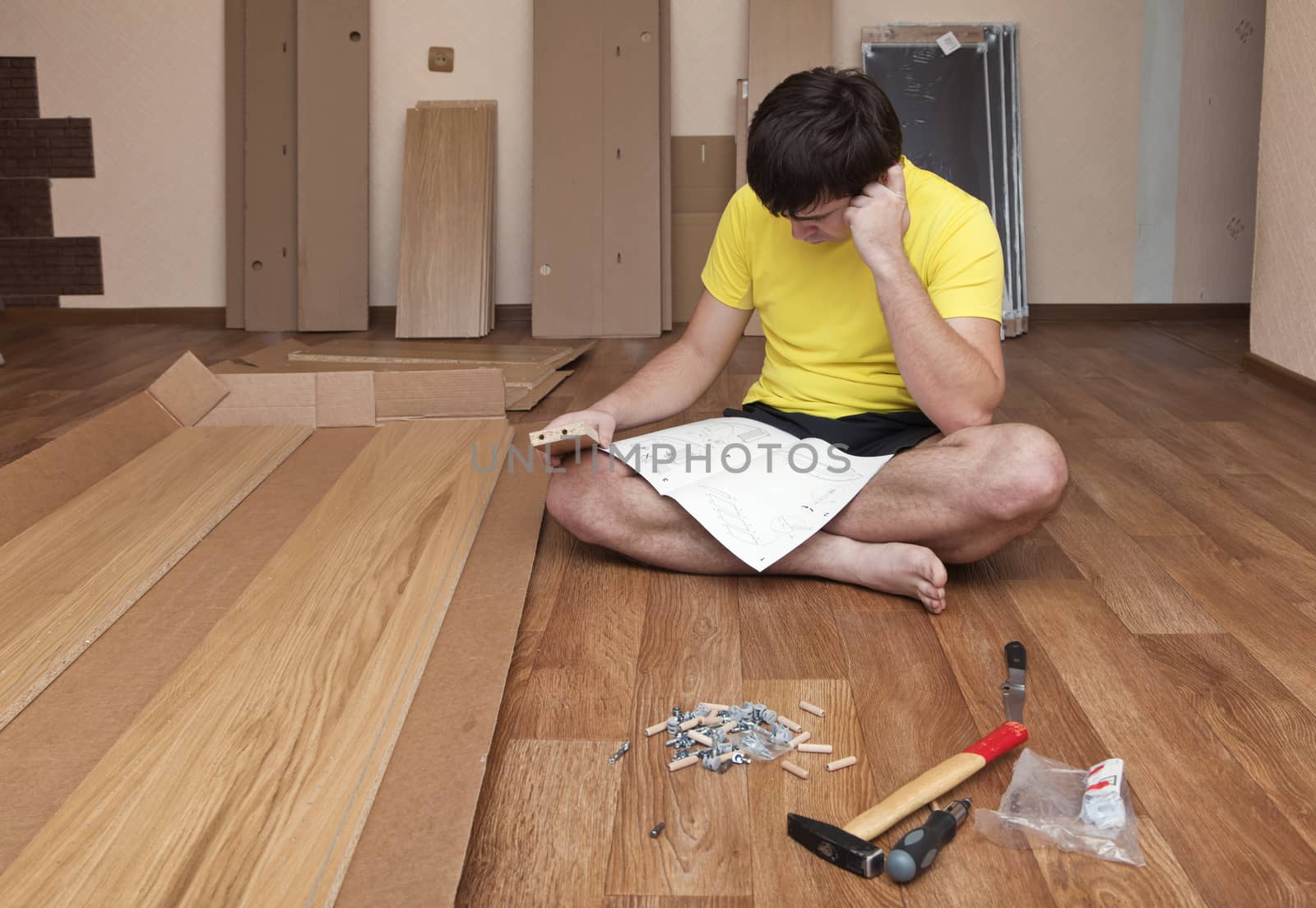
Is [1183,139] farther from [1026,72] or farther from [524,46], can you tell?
[524,46]

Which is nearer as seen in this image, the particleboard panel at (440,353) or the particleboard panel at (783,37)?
the particleboard panel at (440,353)

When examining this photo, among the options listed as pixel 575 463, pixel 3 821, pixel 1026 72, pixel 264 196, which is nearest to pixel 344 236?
pixel 264 196

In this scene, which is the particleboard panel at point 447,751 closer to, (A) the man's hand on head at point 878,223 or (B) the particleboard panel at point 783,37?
(A) the man's hand on head at point 878,223

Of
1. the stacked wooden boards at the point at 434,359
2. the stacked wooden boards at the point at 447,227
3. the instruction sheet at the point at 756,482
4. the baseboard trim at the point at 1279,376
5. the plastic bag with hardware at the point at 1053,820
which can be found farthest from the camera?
the stacked wooden boards at the point at 447,227

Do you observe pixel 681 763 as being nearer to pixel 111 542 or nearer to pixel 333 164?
pixel 111 542

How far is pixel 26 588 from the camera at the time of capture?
2.05m

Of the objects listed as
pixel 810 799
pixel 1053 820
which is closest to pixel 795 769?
pixel 810 799

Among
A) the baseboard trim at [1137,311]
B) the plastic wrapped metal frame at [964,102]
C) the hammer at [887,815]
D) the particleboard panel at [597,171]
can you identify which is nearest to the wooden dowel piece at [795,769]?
the hammer at [887,815]

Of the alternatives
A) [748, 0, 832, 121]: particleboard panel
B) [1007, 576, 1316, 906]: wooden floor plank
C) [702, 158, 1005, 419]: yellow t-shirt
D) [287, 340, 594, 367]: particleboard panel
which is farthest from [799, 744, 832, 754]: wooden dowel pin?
[748, 0, 832, 121]: particleboard panel

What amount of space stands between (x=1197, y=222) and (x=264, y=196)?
3969mm

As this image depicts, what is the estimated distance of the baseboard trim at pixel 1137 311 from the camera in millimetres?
5188

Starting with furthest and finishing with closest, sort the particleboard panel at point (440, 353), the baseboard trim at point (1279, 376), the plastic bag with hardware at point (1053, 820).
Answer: the particleboard panel at point (440, 353), the baseboard trim at point (1279, 376), the plastic bag with hardware at point (1053, 820)

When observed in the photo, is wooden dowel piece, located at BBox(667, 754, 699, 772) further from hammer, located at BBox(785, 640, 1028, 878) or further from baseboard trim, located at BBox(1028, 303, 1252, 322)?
baseboard trim, located at BBox(1028, 303, 1252, 322)

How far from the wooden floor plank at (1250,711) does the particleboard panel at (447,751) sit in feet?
3.20
